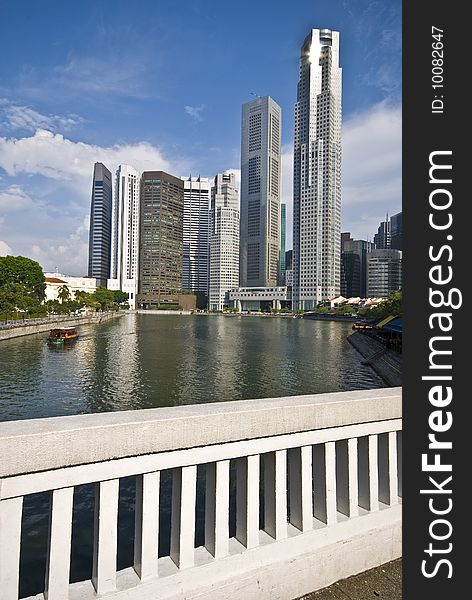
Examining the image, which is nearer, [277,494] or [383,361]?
[277,494]

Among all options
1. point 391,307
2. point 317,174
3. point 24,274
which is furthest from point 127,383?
point 317,174

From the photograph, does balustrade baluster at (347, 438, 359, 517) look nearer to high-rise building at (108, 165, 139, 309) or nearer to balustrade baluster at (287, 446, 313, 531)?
balustrade baluster at (287, 446, 313, 531)

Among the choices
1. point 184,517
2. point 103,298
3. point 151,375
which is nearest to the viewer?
point 184,517

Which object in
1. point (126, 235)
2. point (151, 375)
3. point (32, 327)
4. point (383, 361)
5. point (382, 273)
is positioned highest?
point (126, 235)

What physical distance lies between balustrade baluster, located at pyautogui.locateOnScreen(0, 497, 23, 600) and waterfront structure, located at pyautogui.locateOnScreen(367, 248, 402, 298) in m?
179

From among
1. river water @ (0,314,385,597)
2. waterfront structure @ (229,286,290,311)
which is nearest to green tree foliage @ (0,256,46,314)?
river water @ (0,314,385,597)

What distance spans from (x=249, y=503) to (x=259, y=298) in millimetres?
176778

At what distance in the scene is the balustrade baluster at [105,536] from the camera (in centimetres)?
222

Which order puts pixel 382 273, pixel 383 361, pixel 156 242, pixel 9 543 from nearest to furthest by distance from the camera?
pixel 9 543, pixel 383 361, pixel 382 273, pixel 156 242

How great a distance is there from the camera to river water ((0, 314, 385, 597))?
318 inches

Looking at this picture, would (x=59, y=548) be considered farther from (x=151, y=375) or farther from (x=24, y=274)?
(x=24, y=274)

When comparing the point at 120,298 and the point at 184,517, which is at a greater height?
the point at 120,298

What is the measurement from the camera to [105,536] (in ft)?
7.40

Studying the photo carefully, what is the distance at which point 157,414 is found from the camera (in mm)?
2395
